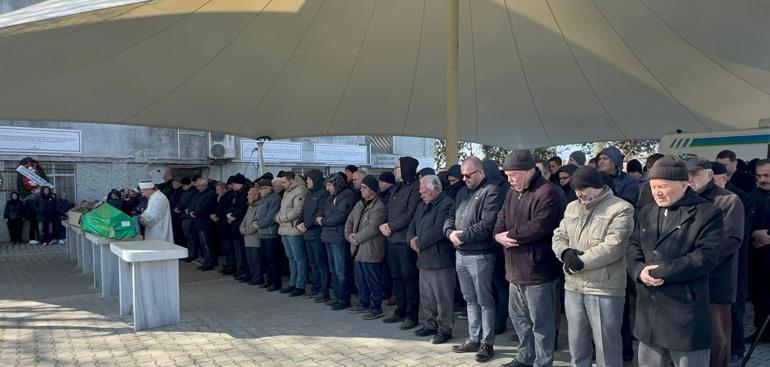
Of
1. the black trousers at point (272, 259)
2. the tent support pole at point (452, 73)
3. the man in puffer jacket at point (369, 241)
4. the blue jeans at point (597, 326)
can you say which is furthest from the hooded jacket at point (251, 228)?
the blue jeans at point (597, 326)

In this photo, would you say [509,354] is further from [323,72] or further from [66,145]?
[66,145]

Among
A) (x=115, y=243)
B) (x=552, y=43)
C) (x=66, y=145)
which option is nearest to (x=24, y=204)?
(x=66, y=145)

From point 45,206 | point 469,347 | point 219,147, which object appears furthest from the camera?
point 219,147

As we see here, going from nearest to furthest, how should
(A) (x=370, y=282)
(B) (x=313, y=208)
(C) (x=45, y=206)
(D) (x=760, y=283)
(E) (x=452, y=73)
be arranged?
(D) (x=760, y=283) → (A) (x=370, y=282) → (B) (x=313, y=208) → (E) (x=452, y=73) → (C) (x=45, y=206)

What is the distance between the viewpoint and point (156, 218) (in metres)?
6.92

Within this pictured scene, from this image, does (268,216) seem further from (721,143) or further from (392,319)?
(721,143)

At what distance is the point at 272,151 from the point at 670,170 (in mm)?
17446

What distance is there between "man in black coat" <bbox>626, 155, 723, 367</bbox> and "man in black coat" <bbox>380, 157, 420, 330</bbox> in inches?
101

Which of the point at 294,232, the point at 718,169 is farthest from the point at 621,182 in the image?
the point at 294,232

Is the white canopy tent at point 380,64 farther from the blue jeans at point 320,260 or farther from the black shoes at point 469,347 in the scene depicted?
the black shoes at point 469,347

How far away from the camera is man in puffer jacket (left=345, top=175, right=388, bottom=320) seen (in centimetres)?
554

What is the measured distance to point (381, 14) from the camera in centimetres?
780

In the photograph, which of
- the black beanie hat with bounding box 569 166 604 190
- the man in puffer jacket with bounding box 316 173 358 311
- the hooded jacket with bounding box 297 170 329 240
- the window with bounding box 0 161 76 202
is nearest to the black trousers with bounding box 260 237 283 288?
the hooded jacket with bounding box 297 170 329 240

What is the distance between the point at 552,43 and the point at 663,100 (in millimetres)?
2495
